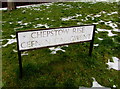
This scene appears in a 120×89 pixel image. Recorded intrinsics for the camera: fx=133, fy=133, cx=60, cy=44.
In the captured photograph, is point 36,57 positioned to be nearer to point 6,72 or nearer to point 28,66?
point 28,66

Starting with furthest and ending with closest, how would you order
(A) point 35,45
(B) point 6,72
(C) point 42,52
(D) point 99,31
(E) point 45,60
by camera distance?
(D) point 99,31, (C) point 42,52, (E) point 45,60, (B) point 6,72, (A) point 35,45

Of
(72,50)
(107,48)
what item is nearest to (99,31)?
(107,48)

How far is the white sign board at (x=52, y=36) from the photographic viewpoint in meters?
3.54

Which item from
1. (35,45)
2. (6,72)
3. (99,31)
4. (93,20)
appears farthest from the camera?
(93,20)

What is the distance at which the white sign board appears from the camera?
11.6 ft

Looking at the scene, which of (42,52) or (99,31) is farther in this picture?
(99,31)

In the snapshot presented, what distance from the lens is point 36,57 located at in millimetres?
4848

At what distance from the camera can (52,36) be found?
12.7 feet

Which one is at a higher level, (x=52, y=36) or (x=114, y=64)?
(x=52, y=36)

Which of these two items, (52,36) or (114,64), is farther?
(114,64)

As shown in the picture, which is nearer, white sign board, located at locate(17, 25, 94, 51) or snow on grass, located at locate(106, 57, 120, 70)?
white sign board, located at locate(17, 25, 94, 51)

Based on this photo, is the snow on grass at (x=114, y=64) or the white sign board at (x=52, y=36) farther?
the snow on grass at (x=114, y=64)

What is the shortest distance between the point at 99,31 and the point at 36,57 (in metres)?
3.91

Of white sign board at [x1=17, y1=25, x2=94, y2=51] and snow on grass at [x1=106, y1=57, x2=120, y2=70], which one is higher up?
white sign board at [x1=17, y1=25, x2=94, y2=51]
